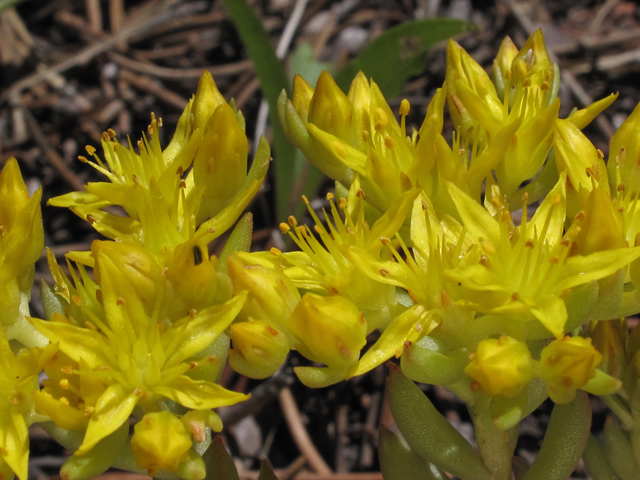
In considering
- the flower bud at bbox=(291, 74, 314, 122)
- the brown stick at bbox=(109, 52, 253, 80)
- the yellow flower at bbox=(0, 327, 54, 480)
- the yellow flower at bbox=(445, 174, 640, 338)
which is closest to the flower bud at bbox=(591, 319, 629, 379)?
the yellow flower at bbox=(445, 174, 640, 338)

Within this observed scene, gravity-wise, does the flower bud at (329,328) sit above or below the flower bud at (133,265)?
below

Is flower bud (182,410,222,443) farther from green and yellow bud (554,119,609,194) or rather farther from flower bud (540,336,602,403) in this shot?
green and yellow bud (554,119,609,194)

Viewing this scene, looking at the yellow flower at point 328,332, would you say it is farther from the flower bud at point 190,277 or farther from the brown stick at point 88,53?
the brown stick at point 88,53

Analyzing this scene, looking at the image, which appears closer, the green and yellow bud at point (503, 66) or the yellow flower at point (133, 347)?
the yellow flower at point (133, 347)

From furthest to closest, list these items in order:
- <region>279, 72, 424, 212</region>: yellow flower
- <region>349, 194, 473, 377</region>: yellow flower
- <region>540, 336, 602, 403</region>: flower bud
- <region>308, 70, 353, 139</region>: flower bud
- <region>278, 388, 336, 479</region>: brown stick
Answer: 1. <region>278, 388, 336, 479</region>: brown stick
2. <region>308, 70, 353, 139</region>: flower bud
3. <region>279, 72, 424, 212</region>: yellow flower
4. <region>349, 194, 473, 377</region>: yellow flower
5. <region>540, 336, 602, 403</region>: flower bud

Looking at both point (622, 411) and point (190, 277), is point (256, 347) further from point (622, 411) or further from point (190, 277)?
point (622, 411)

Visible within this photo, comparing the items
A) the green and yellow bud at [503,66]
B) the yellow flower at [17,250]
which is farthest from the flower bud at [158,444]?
the green and yellow bud at [503,66]
